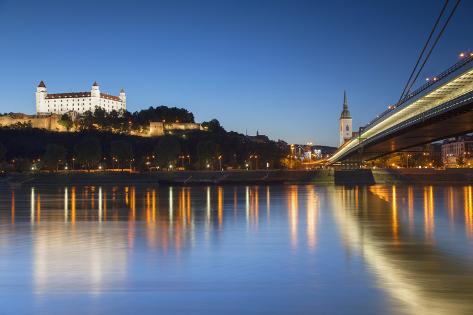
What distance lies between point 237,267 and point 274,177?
66.3 metres

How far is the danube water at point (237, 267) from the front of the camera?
757 centimetres

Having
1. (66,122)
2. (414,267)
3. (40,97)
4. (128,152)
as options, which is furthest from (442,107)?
(40,97)

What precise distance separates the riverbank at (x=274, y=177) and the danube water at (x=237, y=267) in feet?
167

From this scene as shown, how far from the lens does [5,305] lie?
7590 millimetres

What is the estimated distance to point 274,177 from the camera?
76312 millimetres

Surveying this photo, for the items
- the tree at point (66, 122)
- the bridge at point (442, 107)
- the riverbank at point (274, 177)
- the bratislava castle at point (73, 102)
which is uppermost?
the bratislava castle at point (73, 102)

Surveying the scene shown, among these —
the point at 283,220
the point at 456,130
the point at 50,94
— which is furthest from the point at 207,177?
the point at 50,94

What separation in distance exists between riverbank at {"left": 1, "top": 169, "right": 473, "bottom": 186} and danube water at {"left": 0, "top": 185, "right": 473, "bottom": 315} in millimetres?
50769

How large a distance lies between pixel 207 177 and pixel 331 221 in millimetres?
61575

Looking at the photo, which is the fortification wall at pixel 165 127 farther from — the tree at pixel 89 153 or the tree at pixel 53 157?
the tree at pixel 53 157

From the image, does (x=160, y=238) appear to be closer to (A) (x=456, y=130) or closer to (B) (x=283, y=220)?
(B) (x=283, y=220)

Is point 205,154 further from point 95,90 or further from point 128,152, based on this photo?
point 95,90

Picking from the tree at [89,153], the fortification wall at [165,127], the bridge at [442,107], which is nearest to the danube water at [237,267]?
the bridge at [442,107]

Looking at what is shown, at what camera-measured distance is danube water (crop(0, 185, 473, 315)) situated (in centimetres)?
757
